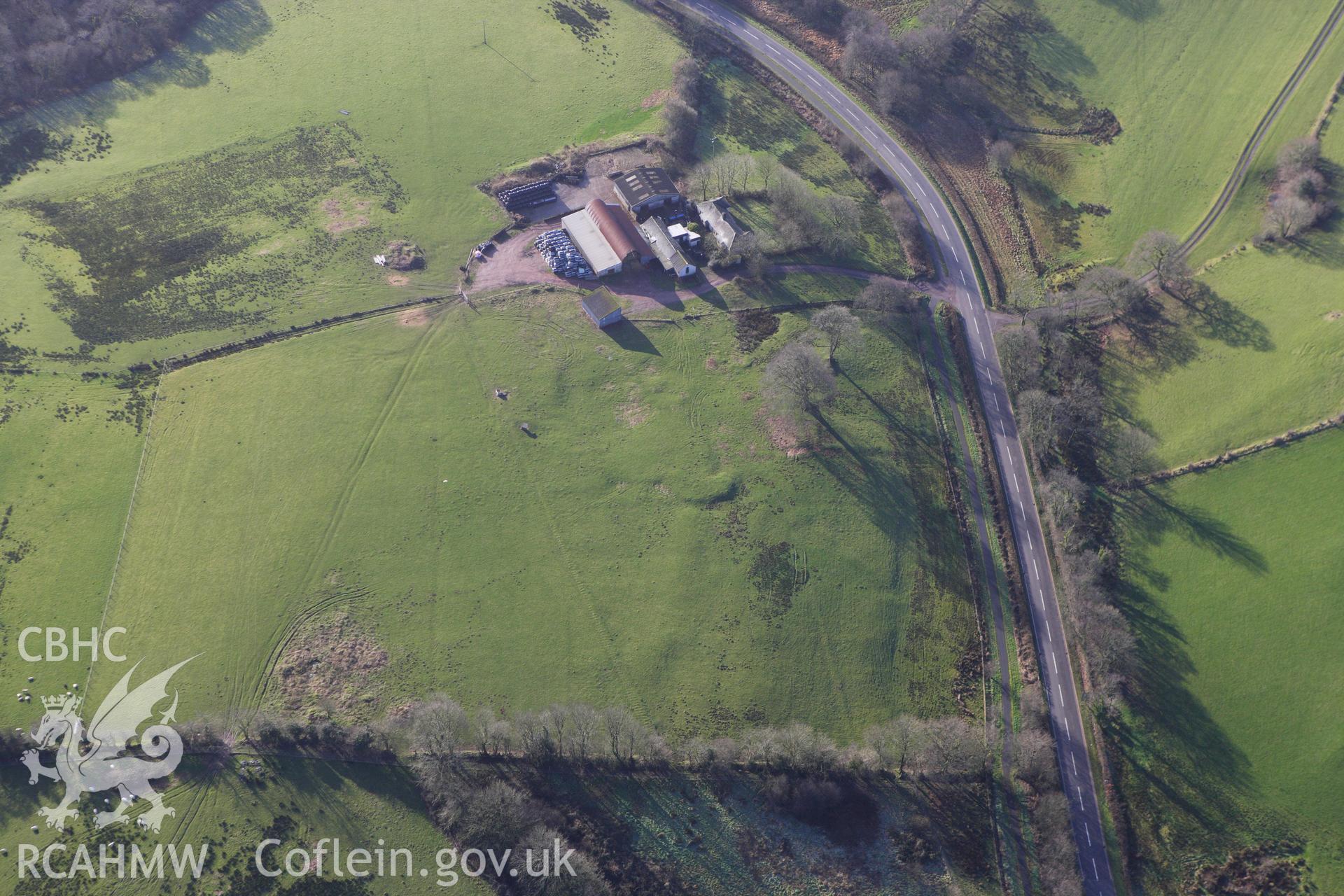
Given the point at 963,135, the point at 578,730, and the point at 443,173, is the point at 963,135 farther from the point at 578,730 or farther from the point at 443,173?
the point at 578,730

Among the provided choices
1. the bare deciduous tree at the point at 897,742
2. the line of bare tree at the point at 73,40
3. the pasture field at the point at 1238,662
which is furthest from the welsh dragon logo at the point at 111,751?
the line of bare tree at the point at 73,40

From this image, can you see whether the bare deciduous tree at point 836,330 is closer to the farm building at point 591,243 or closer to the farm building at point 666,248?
the farm building at point 666,248

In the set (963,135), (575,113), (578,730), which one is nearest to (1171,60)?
(963,135)

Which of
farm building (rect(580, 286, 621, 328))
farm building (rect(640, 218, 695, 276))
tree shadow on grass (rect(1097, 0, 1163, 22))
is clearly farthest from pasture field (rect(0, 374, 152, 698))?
tree shadow on grass (rect(1097, 0, 1163, 22))

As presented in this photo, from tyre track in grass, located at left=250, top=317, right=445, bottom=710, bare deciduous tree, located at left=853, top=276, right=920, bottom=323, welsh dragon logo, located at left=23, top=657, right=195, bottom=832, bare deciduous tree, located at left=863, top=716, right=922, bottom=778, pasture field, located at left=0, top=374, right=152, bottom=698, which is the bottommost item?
welsh dragon logo, located at left=23, top=657, right=195, bottom=832

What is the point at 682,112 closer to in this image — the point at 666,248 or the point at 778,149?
the point at 778,149

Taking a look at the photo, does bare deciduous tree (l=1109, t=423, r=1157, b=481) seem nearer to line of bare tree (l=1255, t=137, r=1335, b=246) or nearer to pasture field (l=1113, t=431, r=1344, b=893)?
pasture field (l=1113, t=431, r=1344, b=893)

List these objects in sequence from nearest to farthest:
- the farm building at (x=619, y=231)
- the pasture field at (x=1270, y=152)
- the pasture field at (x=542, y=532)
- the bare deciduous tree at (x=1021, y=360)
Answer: the pasture field at (x=542, y=532) → the bare deciduous tree at (x=1021, y=360) → the farm building at (x=619, y=231) → the pasture field at (x=1270, y=152)
